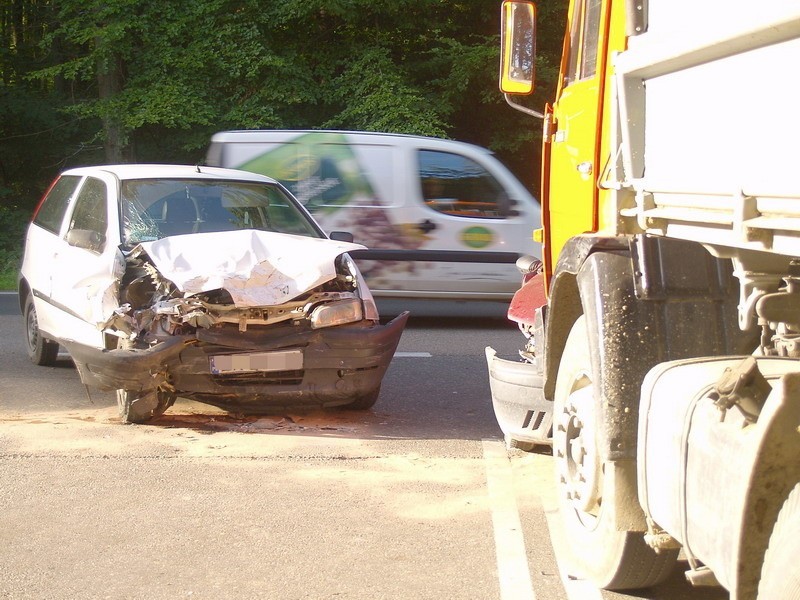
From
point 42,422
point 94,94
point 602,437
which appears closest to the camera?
point 602,437

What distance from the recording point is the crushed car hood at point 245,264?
6414mm

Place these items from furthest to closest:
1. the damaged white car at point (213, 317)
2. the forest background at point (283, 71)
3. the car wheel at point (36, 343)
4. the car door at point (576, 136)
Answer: the forest background at point (283, 71) → the car wheel at point (36, 343) → the damaged white car at point (213, 317) → the car door at point (576, 136)

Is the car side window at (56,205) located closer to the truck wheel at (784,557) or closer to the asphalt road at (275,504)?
the asphalt road at (275,504)

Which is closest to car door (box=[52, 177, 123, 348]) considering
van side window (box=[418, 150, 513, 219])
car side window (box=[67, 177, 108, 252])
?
car side window (box=[67, 177, 108, 252])

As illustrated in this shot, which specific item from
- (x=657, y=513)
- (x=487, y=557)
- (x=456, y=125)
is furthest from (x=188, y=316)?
(x=456, y=125)

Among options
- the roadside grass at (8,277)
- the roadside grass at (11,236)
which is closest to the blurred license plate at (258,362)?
the roadside grass at (8,277)

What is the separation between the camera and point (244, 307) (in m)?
6.47

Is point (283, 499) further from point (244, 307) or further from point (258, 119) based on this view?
point (258, 119)

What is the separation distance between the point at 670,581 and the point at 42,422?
4203mm

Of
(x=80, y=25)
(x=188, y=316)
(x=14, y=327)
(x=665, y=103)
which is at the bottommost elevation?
(x=14, y=327)

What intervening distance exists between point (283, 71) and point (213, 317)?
1352cm

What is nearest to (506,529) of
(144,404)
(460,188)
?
(144,404)

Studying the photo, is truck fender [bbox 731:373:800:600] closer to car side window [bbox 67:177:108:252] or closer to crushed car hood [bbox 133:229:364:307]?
crushed car hood [bbox 133:229:364:307]

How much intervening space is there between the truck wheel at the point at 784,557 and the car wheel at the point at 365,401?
4645 millimetres
